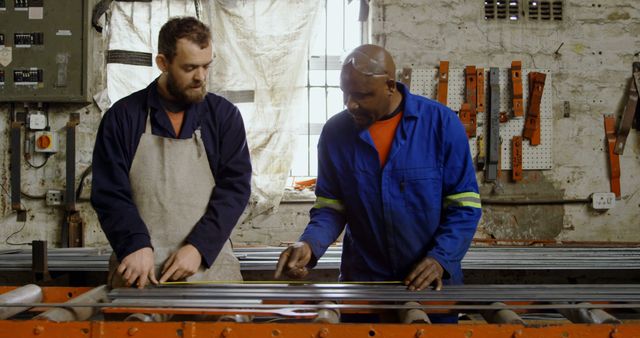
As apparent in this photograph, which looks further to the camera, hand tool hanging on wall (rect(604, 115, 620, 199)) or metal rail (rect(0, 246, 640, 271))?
hand tool hanging on wall (rect(604, 115, 620, 199))

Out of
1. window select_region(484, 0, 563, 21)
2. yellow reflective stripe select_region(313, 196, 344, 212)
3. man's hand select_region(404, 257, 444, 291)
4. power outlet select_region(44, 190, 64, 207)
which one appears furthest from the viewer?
window select_region(484, 0, 563, 21)

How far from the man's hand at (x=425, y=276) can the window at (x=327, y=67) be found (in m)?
3.15

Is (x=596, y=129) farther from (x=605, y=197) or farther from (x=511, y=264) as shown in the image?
(x=511, y=264)

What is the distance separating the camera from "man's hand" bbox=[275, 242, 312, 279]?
1699mm

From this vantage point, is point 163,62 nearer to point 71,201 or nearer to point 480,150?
point 71,201

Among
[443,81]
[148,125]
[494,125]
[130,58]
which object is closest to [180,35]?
[148,125]

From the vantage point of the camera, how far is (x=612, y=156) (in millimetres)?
4477

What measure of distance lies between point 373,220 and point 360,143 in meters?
0.26

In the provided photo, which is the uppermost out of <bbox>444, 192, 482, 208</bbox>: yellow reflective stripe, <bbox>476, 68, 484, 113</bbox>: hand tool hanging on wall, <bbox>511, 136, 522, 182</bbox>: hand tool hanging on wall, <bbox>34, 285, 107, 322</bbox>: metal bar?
<bbox>476, 68, 484, 113</bbox>: hand tool hanging on wall

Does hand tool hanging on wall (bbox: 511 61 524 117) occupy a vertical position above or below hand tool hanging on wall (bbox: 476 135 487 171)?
above

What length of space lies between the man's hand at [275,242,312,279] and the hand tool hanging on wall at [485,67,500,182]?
3.02m

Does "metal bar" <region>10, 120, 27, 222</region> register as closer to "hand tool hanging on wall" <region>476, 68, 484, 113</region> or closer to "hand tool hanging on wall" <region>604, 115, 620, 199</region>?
"hand tool hanging on wall" <region>476, 68, 484, 113</region>

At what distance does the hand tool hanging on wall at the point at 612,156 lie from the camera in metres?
4.47

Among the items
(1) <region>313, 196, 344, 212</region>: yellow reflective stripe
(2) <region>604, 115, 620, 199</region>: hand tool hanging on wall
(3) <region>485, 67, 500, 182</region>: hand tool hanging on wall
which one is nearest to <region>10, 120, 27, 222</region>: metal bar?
(1) <region>313, 196, 344, 212</region>: yellow reflective stripe
